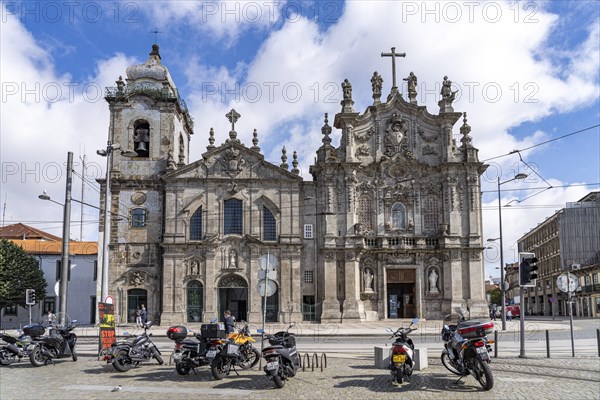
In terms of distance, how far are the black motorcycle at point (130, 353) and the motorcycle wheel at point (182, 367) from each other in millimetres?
1588

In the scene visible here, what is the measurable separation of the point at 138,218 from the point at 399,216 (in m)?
18.1

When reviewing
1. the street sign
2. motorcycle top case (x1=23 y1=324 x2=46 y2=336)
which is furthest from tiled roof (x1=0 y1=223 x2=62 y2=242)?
the street sign

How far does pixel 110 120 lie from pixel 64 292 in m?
21.5

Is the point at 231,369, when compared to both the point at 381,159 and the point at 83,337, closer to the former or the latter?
the point at 83,337

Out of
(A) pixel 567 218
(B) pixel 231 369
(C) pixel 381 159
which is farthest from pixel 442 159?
(A) pixel 567 218

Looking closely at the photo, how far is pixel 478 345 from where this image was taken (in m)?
12.2

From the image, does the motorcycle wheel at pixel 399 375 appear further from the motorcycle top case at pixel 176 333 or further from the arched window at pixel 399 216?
the arched window at pixel 399 216

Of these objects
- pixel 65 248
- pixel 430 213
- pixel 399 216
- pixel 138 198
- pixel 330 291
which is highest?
pixel 138 198

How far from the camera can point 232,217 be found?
3966cm

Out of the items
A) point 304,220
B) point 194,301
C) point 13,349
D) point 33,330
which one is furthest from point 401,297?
point 13,349

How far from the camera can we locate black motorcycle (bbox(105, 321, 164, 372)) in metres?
14.7

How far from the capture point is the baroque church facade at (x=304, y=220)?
127 ft

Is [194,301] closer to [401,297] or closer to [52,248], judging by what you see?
[401,297]

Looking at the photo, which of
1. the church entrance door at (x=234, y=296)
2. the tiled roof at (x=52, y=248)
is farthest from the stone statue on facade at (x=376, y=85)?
the tiled roof at (x=52, y=248)
